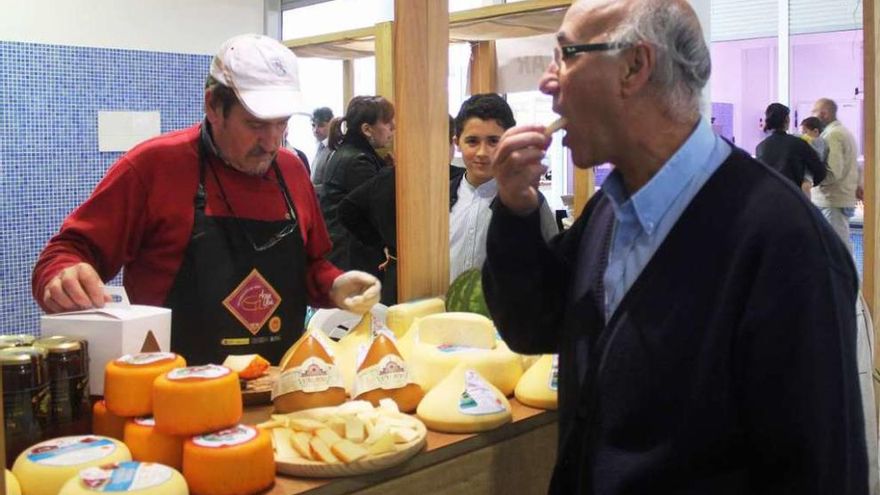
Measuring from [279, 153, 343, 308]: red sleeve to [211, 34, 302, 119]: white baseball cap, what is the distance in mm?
374

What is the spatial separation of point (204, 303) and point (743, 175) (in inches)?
58.5

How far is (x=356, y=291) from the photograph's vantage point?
2420 mm

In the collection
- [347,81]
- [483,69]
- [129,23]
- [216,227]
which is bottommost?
[216,227]

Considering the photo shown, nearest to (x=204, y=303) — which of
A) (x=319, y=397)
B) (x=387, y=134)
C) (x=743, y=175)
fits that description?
(x=319, y=397)

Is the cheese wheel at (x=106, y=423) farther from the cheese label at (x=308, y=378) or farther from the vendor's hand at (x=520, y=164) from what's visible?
the vendor's hand at (x=520, y=164)

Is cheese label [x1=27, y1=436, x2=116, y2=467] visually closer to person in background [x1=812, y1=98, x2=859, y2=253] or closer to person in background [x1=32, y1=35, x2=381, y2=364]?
person in background [x1=32, y1=35, x2=381, y2=364]

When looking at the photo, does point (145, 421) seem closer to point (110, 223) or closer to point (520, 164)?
point (520, 164)

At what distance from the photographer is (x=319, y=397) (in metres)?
1.88

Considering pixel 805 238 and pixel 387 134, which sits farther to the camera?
pixel 387 134

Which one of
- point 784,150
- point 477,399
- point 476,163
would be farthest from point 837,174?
point 477,399

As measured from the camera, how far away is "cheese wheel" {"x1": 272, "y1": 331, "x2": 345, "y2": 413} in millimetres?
1868

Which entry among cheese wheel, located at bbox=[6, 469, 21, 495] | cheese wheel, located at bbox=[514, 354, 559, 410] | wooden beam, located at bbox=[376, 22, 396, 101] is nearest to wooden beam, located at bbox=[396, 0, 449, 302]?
cheese wheel, located at bbox=[514, 354, 559, 410]

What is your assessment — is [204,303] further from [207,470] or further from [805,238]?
[805,238]

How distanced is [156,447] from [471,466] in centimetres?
63
